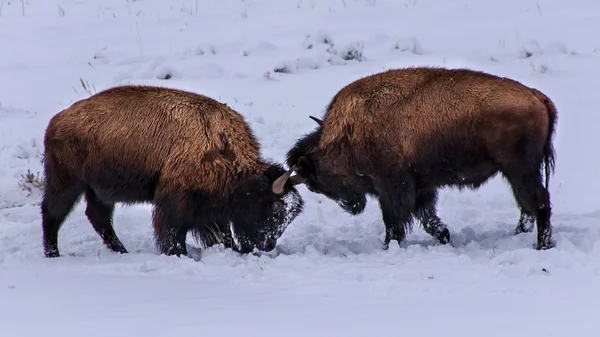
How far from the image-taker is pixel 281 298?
602cm

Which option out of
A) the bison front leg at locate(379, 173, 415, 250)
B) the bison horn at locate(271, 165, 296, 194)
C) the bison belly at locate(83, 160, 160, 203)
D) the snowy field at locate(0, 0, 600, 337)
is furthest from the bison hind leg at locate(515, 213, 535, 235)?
the bison belly at locate(83, 160, 160, 203)

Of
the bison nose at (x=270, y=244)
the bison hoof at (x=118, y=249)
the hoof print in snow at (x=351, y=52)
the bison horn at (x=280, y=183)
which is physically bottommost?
the bison hoof at (x=118, y=249)

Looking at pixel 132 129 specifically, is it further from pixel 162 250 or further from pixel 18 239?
pixel 18 239

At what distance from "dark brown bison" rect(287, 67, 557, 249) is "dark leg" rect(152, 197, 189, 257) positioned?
4.04 feet

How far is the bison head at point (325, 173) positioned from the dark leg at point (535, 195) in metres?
1.51

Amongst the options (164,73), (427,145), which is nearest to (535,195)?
(427,145)

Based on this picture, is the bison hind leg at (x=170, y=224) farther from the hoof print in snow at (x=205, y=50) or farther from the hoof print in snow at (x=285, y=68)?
the hoof print in snow at (x=205, y=50)

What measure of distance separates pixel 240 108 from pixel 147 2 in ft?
18.7

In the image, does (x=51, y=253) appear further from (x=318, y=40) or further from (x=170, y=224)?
(x=318, y=40)

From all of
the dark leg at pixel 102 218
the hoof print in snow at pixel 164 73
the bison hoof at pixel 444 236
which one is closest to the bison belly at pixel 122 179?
the dark leg at pixel 102 218

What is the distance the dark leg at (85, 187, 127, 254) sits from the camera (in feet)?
29.0

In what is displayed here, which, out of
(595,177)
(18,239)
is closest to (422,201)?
(595,177)

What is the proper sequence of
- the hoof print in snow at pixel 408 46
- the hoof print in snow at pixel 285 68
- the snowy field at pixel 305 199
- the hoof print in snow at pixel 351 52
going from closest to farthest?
the snowy field at pixel 305 199 → the hoof print in snow at pixel 285 68 → the hoof print in snow at pixel 351 52 → the hoof print in snow at pixel 408 46

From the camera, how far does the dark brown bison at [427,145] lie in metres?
7.90
